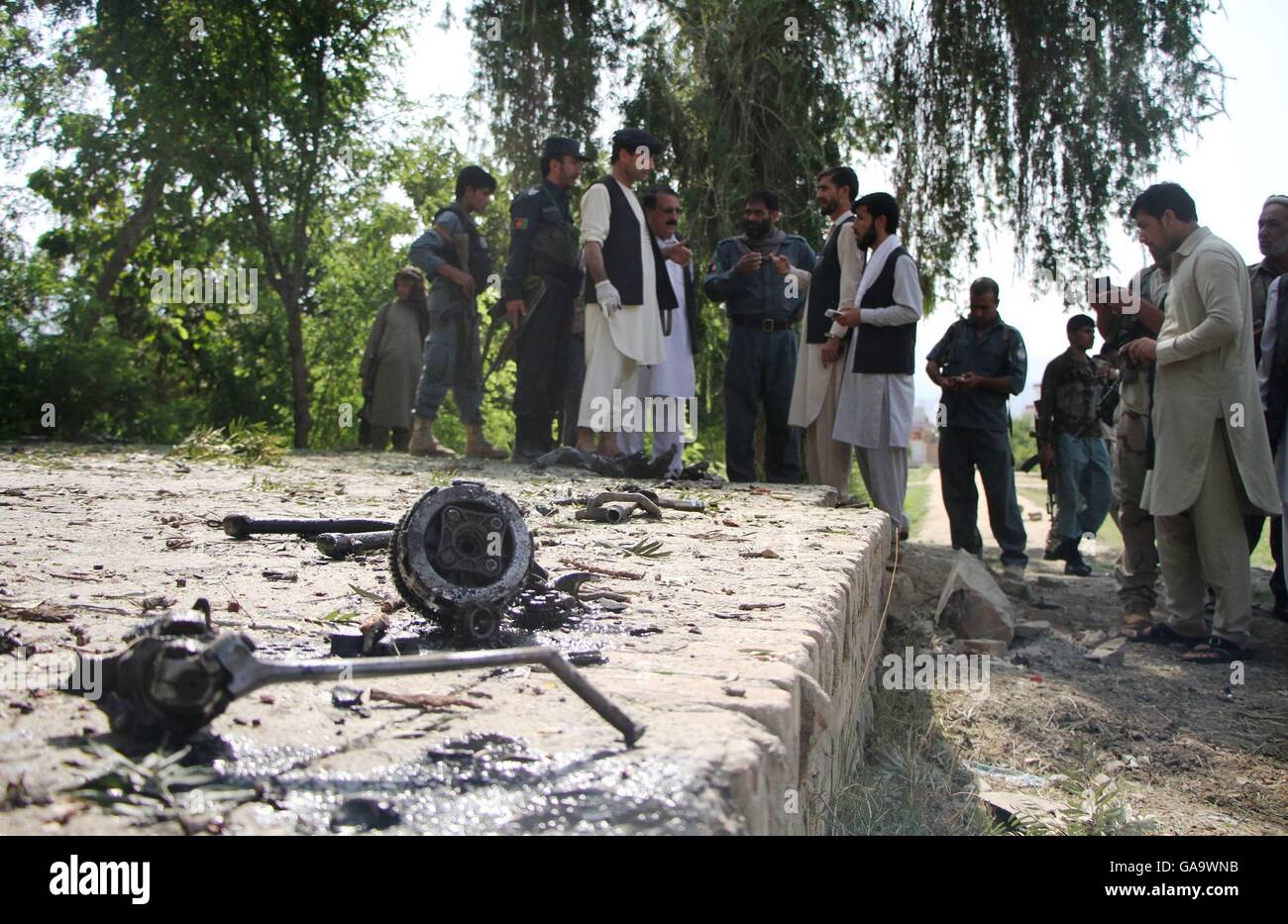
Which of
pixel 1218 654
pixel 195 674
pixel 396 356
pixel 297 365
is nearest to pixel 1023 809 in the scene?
pixel 1218 654

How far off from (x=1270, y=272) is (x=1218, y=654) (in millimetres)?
2160

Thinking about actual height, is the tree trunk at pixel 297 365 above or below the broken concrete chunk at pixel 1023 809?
above

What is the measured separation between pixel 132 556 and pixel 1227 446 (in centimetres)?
464

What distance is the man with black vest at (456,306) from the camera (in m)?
7.90

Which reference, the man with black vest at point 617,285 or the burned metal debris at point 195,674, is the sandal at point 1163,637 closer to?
the man with black vest at point 617,285

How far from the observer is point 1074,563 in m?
8.49

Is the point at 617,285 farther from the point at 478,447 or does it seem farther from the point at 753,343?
the point at 478,447

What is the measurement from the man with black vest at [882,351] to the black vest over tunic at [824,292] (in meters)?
0.24

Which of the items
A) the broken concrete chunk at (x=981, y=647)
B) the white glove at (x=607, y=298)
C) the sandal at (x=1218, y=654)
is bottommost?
the broken concrete chunk at (x=981, y=647)

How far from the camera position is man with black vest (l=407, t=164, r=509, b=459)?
25.9 feet

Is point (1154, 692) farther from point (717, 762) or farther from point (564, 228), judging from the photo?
point (564, 228)

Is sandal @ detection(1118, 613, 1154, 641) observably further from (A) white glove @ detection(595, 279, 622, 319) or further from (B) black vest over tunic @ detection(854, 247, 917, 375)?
(A) white glove @ detection(595, 279, 622, 319)

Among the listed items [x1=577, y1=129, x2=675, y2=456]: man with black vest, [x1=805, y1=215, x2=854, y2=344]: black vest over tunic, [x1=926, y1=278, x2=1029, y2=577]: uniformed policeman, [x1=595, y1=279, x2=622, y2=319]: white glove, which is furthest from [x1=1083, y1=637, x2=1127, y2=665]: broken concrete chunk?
[x1=595, y1=279, x2=622, y2=319]: white glove

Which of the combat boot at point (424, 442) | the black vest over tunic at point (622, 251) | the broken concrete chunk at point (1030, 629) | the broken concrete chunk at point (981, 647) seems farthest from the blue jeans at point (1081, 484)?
the combat boot at point (424, 442)
